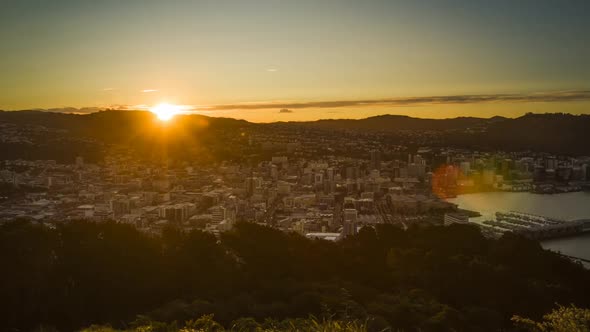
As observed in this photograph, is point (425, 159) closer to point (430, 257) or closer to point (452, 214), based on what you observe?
point (452, 214)

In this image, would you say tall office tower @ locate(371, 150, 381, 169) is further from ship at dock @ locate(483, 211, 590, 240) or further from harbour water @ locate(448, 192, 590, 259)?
ship at dock @ locate(483, 211, 590, 240)

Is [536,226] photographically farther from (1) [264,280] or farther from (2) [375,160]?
(1) [264,280]

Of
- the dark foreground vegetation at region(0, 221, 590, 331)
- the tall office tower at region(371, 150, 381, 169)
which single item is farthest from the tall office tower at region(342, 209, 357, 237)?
the tall office tower at region(371, 150, 381, 169)

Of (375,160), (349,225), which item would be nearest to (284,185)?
(349,225)

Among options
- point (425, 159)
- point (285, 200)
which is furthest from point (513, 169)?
point (285, 200)

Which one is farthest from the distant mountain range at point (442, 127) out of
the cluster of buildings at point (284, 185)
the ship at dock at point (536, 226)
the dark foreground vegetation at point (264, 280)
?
the dark foreground vegetation at point (264, 280)

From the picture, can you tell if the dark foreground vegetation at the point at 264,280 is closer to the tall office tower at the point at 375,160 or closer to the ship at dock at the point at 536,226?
the ship at dock at the point at 536,226
